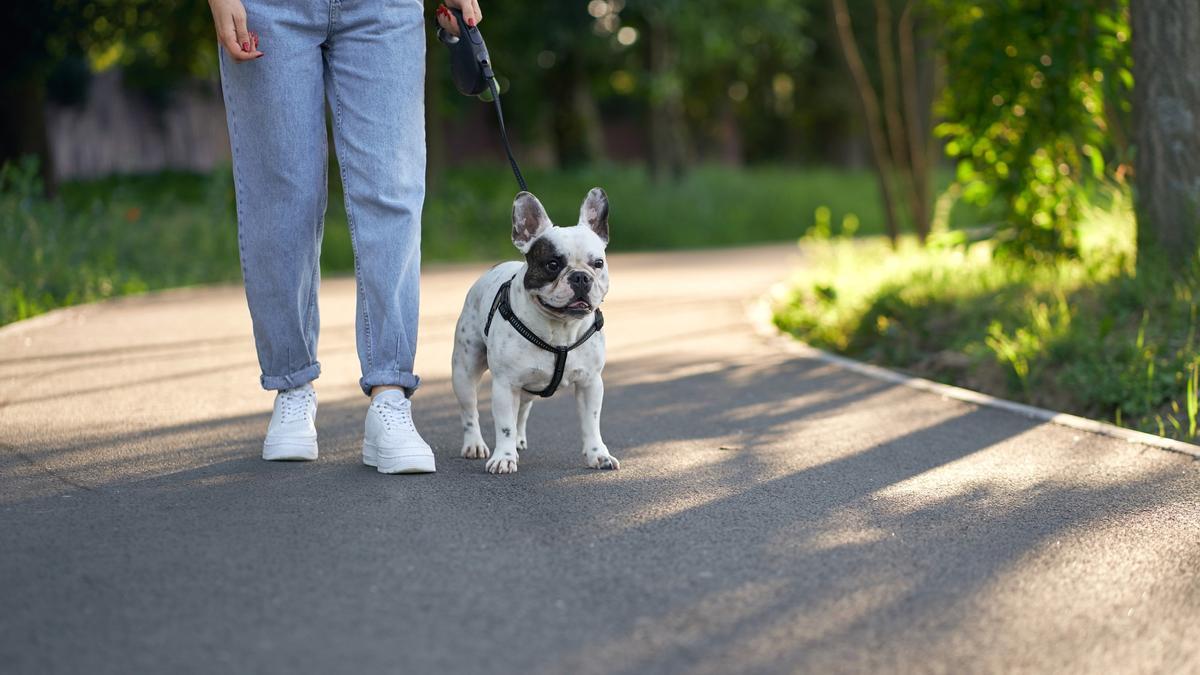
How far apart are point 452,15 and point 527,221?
87 centimetres

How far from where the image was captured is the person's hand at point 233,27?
4578 millimetres

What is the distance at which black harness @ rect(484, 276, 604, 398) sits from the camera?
468 centimetres

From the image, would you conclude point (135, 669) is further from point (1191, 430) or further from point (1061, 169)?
point (1061, 169)

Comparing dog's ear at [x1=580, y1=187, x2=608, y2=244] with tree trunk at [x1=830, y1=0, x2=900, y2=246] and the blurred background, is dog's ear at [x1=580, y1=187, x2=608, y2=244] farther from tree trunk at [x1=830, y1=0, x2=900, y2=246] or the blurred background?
tree trunk at [x1=830, y1=0, x2=900, y2=246]

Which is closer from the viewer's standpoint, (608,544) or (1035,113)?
(608,544)

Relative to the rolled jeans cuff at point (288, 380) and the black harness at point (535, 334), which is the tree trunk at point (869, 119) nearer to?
the black harness at point (535, 334)

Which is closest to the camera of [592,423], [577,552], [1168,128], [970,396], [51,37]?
[577,552]

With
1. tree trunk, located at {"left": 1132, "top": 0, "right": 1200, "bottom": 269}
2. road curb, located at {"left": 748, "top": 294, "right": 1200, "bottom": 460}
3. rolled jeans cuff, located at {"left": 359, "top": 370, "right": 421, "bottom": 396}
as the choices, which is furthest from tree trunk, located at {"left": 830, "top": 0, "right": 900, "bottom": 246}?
rolled jeans cuff, located at {"left": 359, "top": 370, "right": 421, "bottom": 396}

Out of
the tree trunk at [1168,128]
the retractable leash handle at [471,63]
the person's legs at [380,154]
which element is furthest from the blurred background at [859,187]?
the person's legs at [380,154]

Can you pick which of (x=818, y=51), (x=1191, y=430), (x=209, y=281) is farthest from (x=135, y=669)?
(x=818, y=51)

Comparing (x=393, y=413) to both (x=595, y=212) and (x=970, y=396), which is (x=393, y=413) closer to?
(x=595, y=212)

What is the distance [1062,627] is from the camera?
321 cm

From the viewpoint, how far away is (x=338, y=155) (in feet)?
15.9

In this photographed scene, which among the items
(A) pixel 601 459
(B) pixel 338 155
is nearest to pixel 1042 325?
(A) pixel 601 459
